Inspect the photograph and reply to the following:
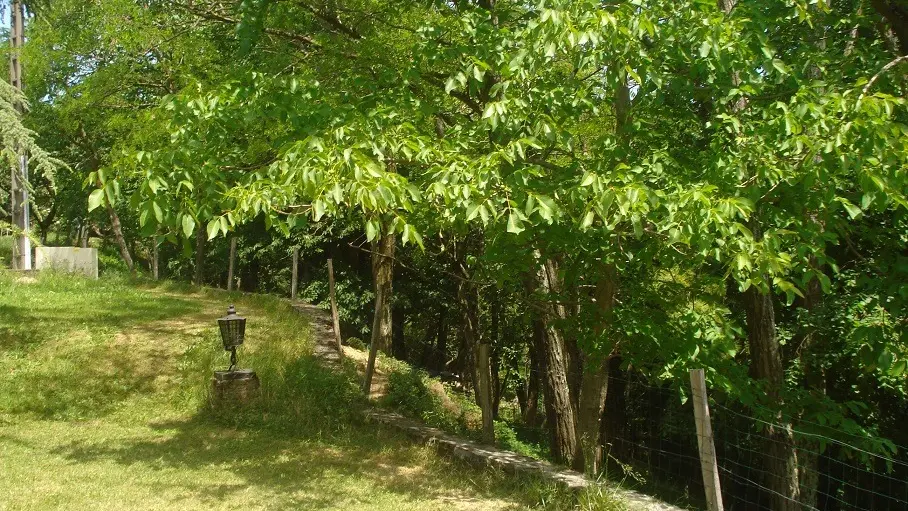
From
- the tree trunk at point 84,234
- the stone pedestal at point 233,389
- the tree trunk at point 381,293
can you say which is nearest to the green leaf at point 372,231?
the tree trunk at point 381,293

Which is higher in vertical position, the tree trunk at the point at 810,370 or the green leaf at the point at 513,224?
the green leaf at the point at 513,224

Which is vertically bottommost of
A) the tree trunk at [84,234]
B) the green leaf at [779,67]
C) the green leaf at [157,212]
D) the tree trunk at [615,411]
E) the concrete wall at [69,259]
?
the tree trunk at [615,411]

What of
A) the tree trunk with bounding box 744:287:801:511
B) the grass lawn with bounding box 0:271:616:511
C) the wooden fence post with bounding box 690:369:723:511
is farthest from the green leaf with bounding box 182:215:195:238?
the tree trunk with bounding box 744:287:801:511

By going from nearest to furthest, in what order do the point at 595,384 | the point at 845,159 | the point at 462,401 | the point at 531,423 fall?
the point at 845,159
the point at 595,384
the point at 462,401
the point at 531,423

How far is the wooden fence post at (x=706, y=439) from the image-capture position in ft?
17.2

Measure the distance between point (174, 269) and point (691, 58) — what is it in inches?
992

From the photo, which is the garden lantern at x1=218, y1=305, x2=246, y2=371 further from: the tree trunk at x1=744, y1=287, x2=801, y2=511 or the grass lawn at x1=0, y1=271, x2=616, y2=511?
the tree trunk at x1=744, y1=287, x2=801, y2=511

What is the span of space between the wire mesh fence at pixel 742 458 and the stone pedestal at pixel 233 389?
4.54 meters

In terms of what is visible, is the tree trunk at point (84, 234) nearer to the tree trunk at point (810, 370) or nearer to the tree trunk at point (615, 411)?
the tree trunk at point (615, 411)

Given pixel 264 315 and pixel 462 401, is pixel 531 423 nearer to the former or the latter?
pixel 462 401

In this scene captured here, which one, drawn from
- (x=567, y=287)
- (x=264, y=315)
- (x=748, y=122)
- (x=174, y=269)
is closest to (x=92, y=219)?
(x=174, y=269)

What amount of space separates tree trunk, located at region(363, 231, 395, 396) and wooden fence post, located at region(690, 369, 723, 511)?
216cm

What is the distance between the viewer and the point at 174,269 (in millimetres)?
28344

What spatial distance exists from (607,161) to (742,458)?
1038 centimetres
